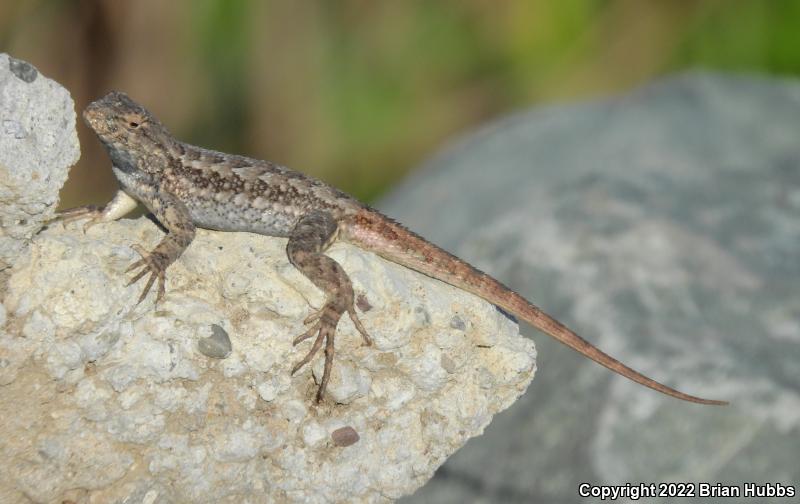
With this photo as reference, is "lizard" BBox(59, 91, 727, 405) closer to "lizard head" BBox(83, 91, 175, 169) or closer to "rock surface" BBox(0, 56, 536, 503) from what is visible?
"lizard head" BBox(83, 91, 175, 169)

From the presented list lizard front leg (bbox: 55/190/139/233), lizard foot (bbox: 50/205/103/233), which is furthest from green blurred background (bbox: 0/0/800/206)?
lizard foot (bbox: 50/205/103/233)

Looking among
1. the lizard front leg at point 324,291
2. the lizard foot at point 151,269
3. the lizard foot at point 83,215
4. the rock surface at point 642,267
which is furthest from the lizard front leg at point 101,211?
the rock surface at point 642,267

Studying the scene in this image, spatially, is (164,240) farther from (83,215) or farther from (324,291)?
(324,291)

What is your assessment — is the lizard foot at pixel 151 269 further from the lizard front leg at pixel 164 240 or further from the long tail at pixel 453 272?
the long tail at pixel 453 272

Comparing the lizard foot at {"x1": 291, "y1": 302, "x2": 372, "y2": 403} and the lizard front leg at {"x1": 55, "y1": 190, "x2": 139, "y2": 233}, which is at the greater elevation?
the lizard front leg at {"x1": 55, "y1": 190, "x2": 139, "y2": 233}

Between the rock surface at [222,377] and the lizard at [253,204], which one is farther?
the lizard at [253,204]

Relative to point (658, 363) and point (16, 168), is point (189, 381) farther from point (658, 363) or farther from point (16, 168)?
point (658, 363)

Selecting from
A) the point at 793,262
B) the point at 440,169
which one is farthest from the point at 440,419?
the point at 440,169
